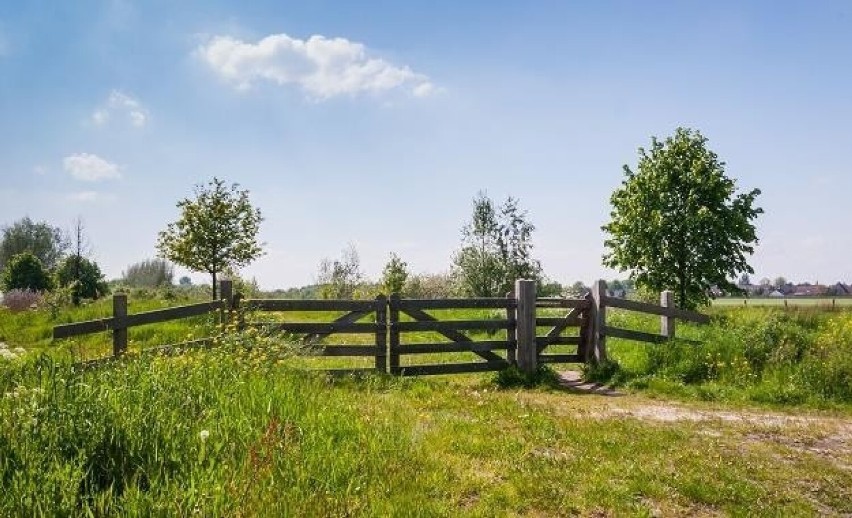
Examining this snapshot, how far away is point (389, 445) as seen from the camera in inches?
240

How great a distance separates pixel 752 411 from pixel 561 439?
4709mm

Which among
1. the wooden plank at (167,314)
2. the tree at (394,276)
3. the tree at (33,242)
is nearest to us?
the wooden plank at (167,314)

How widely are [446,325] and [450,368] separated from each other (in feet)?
3.01

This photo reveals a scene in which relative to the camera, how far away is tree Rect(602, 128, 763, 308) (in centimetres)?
2748

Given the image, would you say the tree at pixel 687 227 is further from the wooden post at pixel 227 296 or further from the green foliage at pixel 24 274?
the green foliage at pixel 24 274

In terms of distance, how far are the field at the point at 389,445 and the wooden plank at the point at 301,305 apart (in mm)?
1485

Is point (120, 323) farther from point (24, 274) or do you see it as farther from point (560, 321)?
point (24, 274)

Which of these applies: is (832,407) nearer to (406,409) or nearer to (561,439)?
(561,439)

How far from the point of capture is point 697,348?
12.5 metres

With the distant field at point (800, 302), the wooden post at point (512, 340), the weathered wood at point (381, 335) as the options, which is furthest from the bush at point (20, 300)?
the distant field at point (800, 302)

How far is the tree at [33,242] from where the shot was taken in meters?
86.3

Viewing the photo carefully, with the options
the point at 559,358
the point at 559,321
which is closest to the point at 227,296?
the point at 559,321

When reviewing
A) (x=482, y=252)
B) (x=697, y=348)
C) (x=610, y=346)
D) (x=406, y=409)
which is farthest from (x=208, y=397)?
(x=482, y=252)

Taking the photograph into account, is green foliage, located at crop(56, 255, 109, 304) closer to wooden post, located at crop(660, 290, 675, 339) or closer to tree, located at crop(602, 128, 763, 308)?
tree, located at crop(602, 128, 763, 308)
